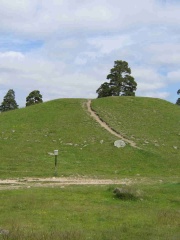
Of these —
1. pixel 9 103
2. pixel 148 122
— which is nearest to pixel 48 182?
pixel 148 122

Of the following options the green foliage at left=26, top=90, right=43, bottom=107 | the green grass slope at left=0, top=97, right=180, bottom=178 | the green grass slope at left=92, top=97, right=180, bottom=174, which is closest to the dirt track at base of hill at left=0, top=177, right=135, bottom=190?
the green grass slope at left=0, top=97, right=180, bottom=178

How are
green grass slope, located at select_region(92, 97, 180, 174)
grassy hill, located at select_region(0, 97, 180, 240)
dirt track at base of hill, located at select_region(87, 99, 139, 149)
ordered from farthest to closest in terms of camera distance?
dirt track at base of hill, located at select_region(87, 99, 139, 149)
green grass slope, located at select_region(92, 97, 180, 174)
grassy hill, located at select_region(0, 97, 180, 240)

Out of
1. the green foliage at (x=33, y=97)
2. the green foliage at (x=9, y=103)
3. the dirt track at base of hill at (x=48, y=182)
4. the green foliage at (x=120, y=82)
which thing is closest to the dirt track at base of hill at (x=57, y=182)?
the dirt track at base of hill at (x=48, y=182)

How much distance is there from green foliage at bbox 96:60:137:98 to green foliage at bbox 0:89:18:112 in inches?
1136

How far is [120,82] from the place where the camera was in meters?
66.9

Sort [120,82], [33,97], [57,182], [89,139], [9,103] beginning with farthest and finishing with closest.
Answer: [9,103], [33,97], [120,82], [89,139], [57,182]

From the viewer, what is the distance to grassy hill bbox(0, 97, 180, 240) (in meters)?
12.3

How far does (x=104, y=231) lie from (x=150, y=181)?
45.5ft

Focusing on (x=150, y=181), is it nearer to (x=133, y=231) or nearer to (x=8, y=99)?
(x=133, y=231)

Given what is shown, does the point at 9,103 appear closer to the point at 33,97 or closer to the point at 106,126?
the point at 33,97

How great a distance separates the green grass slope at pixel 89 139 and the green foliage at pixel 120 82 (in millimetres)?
11653

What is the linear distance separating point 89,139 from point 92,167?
26.2 ft

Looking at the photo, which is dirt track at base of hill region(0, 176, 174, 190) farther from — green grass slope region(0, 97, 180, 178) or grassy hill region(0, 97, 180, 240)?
green grass slope region(0, 97, 180, 178)

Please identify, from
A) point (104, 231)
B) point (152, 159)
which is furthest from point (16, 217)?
point (152, 159)
